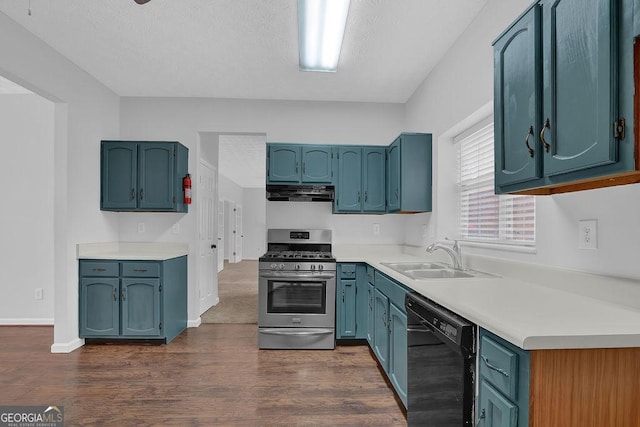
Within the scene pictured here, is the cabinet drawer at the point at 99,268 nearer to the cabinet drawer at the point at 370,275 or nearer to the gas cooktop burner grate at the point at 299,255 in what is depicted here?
the gas cooktop burner grate at the point at 299,255

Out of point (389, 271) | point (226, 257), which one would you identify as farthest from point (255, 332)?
point (226, 257)

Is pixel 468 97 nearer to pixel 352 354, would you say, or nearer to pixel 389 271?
pixel 389 271

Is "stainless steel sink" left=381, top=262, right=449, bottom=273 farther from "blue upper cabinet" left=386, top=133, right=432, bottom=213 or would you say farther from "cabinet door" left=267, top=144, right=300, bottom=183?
"cabinet door" left=267, top=144, right=300, bottom=183

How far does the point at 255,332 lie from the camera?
13.1 ft

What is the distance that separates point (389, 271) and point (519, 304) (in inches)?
46.6

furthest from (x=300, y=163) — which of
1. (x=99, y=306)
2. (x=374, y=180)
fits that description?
(x=99, y=306)

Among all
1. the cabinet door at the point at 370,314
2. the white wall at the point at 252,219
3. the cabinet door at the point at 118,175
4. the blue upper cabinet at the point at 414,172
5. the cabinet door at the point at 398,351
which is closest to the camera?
the cabinet door at the point at 398,351

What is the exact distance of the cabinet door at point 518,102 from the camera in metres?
1.42

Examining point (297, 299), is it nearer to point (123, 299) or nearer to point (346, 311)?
point (346, 311)

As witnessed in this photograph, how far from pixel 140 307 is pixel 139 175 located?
1.40 m

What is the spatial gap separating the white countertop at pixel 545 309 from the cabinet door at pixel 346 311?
153cm

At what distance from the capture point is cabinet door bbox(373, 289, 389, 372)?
8.80 ft

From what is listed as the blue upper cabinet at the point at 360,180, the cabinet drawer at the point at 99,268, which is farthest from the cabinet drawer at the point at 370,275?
the cabinet drawer at the point at 99,268

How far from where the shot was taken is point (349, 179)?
3.93 metres
